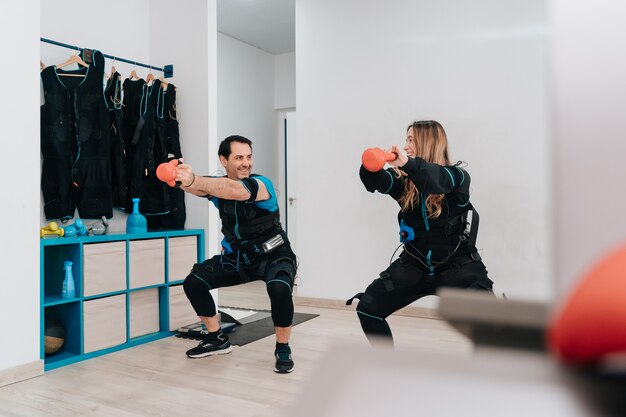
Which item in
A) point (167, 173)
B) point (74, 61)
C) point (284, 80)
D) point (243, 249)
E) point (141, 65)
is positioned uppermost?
point (284, 80)

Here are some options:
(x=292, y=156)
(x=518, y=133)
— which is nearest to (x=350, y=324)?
(x=518, y=133)

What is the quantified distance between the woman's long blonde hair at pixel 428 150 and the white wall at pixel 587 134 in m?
2.33

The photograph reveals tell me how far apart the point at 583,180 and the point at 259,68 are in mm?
6874

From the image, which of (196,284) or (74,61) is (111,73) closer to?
(74,61)

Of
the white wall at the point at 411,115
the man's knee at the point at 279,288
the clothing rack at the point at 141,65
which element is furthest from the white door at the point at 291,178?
the man's knee at the point at 279,288

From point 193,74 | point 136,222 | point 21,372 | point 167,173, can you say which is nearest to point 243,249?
point 167,173

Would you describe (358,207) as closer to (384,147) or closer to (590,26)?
(384,147)

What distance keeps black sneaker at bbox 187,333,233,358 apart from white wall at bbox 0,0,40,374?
85cm

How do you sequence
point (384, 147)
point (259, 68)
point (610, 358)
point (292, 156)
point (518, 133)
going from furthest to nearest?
1. point (259, 68)
2. point (292, 156)
3. point (384, 147)
4. point (518, 133)
5. point (610, 358)

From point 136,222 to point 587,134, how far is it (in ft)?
11.8

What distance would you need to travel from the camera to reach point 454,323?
0.99ft

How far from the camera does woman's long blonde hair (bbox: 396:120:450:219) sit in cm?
256

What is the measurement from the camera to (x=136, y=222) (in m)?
3.57

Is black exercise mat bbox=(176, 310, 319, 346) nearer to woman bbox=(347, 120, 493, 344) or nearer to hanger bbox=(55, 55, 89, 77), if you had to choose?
woman bbox=(347, 120, 493, 344)
